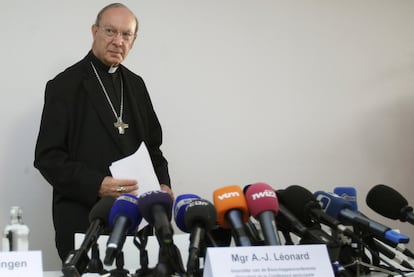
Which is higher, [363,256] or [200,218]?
[200,218]

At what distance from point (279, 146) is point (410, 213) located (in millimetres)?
1929

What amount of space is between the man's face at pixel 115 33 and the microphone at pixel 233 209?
144cm

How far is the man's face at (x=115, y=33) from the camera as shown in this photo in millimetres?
2678

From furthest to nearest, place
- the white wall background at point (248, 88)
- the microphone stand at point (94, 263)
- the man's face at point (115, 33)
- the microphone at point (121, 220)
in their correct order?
1. the white wall background at point (248, 88)
2. the man's face at point (115, 33)
3. the microphone stand at point (94, 263)
4. the microphone at point (121, 220)

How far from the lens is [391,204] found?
1738mm

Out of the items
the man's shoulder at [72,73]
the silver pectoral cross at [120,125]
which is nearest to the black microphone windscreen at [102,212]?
the silver pectoral cross at [120,125]

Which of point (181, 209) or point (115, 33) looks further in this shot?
point (115, 33)

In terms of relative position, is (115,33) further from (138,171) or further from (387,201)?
(387,201)

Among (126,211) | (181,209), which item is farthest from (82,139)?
(126,211)

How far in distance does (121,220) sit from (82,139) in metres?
1.37

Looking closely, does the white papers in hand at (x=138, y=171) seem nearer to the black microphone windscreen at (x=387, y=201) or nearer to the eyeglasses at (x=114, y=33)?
the eyeglasses at (x=114, y=33)

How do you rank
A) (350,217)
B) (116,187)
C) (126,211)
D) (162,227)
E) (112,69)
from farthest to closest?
(112,69) → (116,187) → (350,217) → (126,211) → (162,227)

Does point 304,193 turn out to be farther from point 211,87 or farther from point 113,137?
point 211,87

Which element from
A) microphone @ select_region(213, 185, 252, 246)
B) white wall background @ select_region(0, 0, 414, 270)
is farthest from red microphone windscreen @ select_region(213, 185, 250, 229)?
white wall background @ select_region(0, 0, 414, 270)
